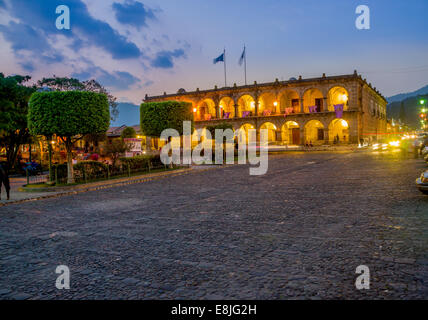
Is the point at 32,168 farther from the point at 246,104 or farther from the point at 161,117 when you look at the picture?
the point at 246,104

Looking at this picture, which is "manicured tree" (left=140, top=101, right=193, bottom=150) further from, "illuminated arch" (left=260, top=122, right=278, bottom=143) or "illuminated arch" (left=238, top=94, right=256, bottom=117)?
"illuminated arch" (left=238, top=94, right=256, bottom=117)

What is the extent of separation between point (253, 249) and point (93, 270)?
2.21m

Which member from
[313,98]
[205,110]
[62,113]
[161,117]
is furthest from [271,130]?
[62,113]

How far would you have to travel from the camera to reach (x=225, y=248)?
4.95 m

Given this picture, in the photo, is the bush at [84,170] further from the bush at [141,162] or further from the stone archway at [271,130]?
the stone archway at [271,130]

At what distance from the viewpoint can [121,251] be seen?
16.5 ft

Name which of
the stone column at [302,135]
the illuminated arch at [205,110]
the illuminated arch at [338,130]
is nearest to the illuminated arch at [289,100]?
the stone column at [302,135]

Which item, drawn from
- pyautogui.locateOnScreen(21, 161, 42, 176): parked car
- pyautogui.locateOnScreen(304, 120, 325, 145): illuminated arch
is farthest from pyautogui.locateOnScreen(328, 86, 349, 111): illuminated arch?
pyautogui.locateOnScreen(21, 161, 42, 176): parked car

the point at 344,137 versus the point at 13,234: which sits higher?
the point at 344,137

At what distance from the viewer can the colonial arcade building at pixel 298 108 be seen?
43.0 metres

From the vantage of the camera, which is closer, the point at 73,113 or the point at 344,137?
the point at 73,113

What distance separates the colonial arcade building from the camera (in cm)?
4297
